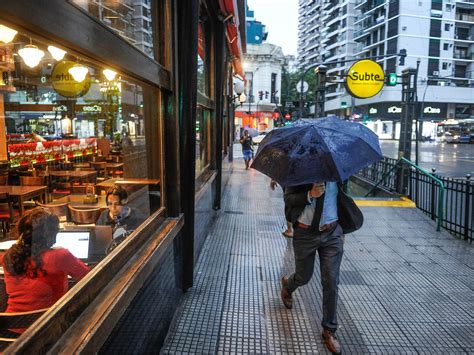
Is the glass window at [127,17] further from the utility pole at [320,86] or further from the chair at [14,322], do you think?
the utility pole at [320,86]

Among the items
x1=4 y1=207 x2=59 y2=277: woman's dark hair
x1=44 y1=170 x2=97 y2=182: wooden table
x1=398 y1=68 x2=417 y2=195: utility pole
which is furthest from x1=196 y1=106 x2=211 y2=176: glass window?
x1=4 y1=207 x2=59 y2=277: woman's dark hair

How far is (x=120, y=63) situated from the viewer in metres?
2.56

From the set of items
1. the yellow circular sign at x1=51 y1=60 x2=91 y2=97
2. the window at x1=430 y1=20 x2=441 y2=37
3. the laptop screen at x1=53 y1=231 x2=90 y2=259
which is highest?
the window at x1=430 y1=20 x2=441 y2=37

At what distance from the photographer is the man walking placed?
11.6 ft

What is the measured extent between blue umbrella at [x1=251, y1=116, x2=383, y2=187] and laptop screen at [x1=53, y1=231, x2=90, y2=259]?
1542mm

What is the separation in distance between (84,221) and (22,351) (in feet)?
10.3

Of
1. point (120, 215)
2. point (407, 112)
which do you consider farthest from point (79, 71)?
point (407, 112)

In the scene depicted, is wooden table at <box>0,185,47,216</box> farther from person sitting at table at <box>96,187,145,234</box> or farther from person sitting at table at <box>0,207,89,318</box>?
person sitting at table at <box>0,207,89,318</box>

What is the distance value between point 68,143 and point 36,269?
37.0 ft

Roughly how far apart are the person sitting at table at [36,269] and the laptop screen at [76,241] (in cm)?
60

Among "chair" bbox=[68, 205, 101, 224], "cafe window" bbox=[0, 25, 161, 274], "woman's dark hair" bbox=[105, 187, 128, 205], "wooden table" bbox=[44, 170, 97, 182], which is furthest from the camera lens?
"wooden table" bbox=[44, 170, 97, 182]

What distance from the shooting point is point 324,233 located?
3572 mm

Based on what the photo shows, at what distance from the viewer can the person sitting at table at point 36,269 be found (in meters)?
2.23

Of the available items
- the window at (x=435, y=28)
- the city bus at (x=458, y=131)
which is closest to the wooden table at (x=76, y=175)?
the city bus at (x=458, y=131)
